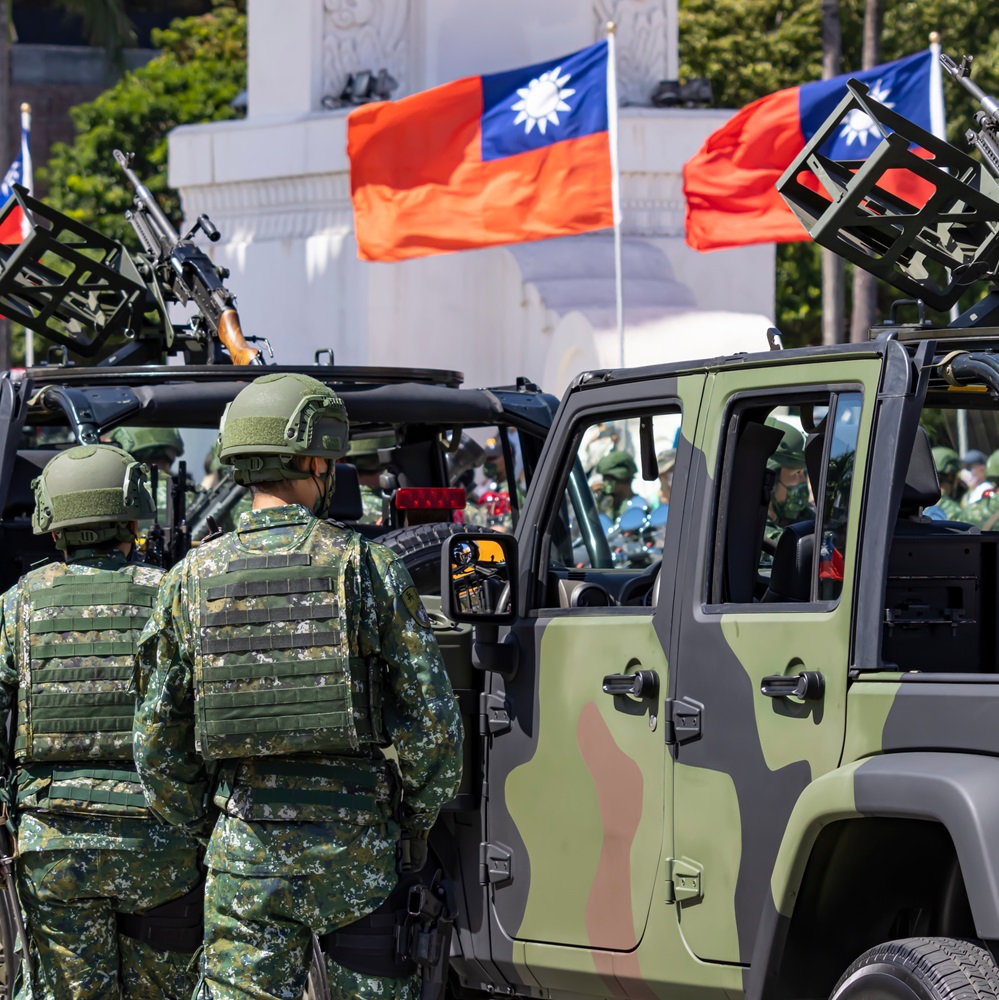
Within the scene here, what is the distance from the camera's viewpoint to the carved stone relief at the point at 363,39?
65.0ft

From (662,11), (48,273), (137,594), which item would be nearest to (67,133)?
(662,11)

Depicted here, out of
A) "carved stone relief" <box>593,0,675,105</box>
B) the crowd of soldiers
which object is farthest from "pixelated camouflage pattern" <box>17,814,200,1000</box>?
"carved stone relief" <box>593,0,675,105</box>

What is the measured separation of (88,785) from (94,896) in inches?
10.9

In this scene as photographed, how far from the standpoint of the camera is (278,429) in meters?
4.29

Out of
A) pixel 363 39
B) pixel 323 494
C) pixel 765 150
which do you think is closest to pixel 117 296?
pixel 323 494

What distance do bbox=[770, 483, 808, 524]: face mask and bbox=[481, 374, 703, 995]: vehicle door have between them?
3.33 ft

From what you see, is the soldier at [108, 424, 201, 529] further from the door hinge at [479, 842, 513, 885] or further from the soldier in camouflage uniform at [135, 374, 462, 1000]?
the soldier in camouflage uniform at [135, 374, 462, 1000]

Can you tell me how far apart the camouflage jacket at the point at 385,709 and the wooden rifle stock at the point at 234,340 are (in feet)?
14.2

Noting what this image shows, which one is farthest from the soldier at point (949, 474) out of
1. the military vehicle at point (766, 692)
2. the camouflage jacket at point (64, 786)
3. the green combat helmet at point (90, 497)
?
the camouflage jacket at point (64, 786)

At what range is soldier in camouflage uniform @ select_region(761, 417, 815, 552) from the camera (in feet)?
18.6

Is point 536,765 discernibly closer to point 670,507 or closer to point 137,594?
point 670,507

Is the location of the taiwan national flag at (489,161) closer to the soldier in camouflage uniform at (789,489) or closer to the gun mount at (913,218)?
the soldier in camouflage uniform at (789,489)

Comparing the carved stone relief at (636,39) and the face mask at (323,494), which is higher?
the carved stone relief at (636,39)

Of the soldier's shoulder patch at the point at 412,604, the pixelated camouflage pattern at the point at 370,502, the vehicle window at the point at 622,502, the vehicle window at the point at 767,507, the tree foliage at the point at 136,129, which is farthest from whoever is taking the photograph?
the tree foliage at the point at 136,129
